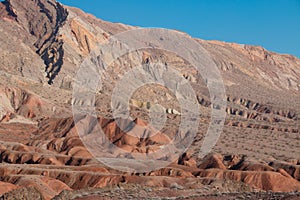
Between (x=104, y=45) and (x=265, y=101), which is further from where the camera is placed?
(x=265, y=101)

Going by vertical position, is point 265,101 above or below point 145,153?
above

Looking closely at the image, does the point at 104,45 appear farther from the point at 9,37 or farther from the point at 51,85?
the point at 51,85

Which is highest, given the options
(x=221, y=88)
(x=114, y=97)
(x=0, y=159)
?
(x=221, y=88)

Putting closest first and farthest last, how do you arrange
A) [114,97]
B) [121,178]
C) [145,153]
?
1. [121,178]
2. [145,153]
3. [114,97]

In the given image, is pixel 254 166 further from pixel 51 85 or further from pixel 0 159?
pixel 51 85

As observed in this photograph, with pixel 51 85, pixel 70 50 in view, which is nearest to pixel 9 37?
pixel 70 50

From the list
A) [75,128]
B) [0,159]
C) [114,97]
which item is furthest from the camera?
[114,97]

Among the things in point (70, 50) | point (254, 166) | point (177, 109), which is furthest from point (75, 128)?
point (70, 50)
